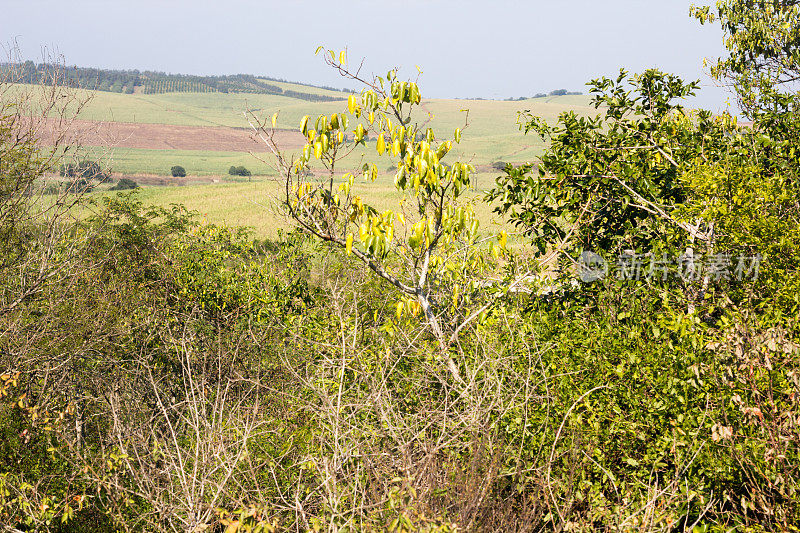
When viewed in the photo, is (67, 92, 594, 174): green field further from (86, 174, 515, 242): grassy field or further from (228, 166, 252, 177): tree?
(86, 174, 515, 242): grassy field

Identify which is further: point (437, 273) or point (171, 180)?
point (171, 180)

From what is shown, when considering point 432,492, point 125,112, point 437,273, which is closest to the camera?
point 432,492

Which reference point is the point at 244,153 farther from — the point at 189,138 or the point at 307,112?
the point at 307,112

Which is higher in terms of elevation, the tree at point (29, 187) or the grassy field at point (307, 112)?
the grassy field at point (307, 112)

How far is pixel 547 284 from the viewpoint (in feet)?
22.1

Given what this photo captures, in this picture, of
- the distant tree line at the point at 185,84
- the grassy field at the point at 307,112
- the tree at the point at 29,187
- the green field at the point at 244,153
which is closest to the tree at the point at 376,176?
the tree at the point at 29,187

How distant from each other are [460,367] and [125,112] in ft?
423

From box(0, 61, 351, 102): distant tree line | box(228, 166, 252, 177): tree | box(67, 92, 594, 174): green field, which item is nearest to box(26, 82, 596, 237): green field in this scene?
box(67, 92, 594, 174): green field

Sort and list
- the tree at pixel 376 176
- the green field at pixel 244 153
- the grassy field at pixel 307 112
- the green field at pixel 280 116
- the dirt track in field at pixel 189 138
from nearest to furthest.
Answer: the tree at pixel 376 176 < the green field at pixel 244 153 < the green field at pixel 280 116 < the grassy field at pixel 307 112 < the dirt track in field at pixel 189 138

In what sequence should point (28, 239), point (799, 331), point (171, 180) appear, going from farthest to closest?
point (171, 180)
point (28, 239)
point (799, 331)

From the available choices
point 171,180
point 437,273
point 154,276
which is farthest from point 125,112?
point 437,273

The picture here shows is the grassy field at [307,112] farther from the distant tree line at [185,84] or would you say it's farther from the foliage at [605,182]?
the foliage at [605,182]

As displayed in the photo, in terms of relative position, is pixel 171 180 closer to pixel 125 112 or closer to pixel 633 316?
pixel 125 112

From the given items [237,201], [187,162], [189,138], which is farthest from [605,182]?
[189,138]
